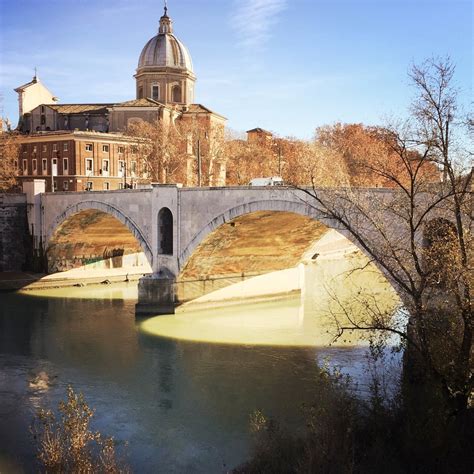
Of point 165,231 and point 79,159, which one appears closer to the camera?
point 165,231

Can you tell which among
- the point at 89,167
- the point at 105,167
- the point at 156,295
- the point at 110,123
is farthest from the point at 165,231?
the point at 110,123

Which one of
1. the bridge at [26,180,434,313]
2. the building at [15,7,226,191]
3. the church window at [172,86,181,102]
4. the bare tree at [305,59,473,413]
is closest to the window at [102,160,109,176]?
the building at [15,7,226,191]

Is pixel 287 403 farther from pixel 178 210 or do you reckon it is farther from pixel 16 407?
pixel 178 210

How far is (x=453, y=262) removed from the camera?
7402 mm

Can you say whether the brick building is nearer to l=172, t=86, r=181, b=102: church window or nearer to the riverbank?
Answer: l=172, t=86, r=181, b=102: church window

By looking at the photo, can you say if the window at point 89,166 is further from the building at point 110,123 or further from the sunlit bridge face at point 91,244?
the sunlit bridge face at point 91,244

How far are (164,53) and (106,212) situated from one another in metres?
23.9

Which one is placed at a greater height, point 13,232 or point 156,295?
point 13,232

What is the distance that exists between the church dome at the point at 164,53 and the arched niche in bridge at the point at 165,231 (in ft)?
84.8

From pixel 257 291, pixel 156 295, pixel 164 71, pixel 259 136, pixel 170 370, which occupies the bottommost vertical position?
pixel 170 370

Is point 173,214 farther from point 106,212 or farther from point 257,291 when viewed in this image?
point 257,291

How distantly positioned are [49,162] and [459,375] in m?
32.9

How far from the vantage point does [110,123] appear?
3978 cm

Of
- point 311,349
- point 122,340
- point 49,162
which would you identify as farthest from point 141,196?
point 49,162
